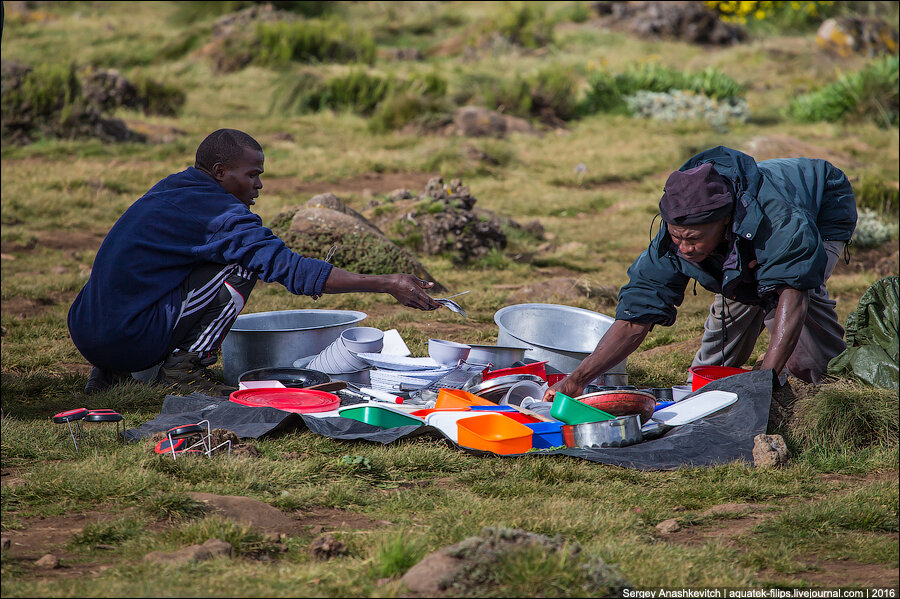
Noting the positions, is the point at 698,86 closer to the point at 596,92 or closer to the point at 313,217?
the point at 596,92

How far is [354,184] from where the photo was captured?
34.8 feet

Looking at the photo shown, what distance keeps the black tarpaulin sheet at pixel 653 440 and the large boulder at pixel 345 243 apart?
3203 mm

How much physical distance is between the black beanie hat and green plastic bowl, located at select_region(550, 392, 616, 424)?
2.82 feet

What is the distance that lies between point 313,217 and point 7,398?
327 cm

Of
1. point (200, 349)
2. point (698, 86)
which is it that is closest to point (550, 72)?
point (698, 86)

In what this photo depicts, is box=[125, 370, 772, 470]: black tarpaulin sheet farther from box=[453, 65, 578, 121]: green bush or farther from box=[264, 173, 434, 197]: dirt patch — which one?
box=[453, 65, 578, 121]: green bush

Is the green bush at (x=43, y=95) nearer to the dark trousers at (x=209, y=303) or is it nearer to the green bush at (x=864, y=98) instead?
the dark trousers at (x=209, y=303)

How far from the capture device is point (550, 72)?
50.0 feet

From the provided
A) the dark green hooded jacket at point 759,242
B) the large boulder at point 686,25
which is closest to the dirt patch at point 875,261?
the dark green hooded jacket at point 759,242

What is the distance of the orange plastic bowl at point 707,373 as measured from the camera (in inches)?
167

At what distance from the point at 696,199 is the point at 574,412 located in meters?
1.03

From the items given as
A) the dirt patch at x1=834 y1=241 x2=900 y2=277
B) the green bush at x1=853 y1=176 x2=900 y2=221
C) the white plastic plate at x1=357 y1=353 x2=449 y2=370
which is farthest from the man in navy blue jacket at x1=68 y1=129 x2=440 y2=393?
the green bush at x1=853 y1=176 x2=900 y2=221

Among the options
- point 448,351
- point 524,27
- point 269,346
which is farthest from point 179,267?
point 524,27

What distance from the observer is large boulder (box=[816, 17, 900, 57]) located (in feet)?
58.6
